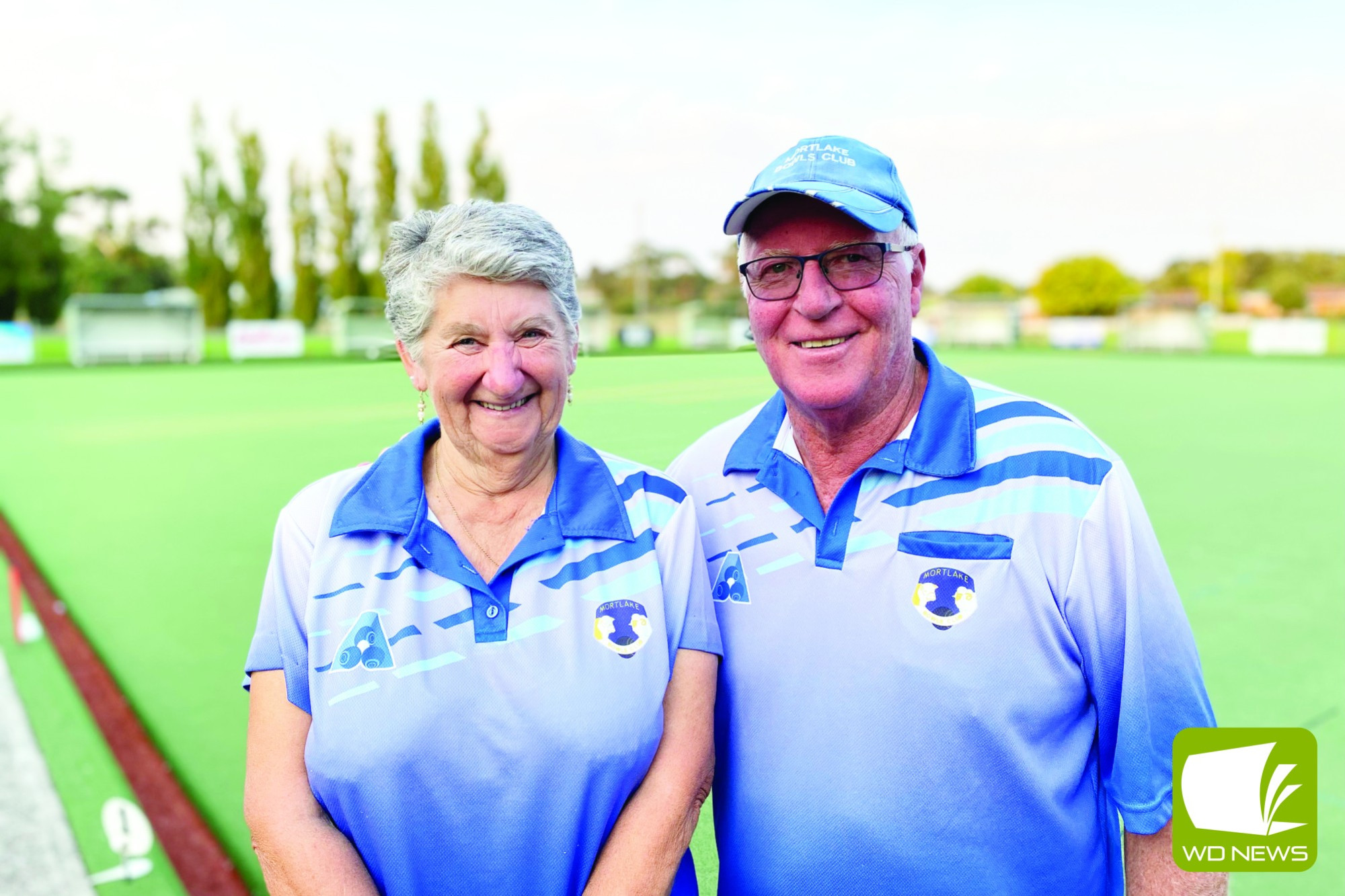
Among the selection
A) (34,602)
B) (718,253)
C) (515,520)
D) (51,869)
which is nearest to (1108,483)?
(515,520)

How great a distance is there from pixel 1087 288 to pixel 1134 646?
52.1 meters

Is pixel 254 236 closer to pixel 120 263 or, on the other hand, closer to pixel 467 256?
pixel 120 263

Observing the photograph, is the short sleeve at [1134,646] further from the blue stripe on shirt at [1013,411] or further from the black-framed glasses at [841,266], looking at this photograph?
the black-framed glasses at [841,266]

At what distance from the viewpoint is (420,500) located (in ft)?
5.65

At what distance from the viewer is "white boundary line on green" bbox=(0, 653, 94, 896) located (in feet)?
9.50

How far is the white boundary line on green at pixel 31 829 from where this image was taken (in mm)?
2896

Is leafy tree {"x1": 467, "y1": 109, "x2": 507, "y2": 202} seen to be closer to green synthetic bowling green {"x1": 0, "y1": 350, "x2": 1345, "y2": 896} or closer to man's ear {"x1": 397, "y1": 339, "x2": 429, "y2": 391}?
green synthetic bowling green {"x1": 0, "y1": 350, "x2": 1345, "y2": 896}

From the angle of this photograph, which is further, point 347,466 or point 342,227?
point 342,227

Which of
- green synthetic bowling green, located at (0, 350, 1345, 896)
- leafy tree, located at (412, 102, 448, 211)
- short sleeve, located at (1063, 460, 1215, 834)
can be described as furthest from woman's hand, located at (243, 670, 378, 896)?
leafy tree, located at (412, 102, 448, 211)

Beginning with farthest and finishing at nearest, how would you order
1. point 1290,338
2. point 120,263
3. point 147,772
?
1. point 120,263
2. point 1290,338
3. point 147,772

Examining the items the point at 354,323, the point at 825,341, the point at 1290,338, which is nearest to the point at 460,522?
the point at 825,341

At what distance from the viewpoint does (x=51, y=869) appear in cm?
297

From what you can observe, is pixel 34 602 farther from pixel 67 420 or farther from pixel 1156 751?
pixel 67 420

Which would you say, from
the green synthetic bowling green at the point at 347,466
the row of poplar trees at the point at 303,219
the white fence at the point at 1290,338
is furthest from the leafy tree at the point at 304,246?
the white fence at the point at 1290,338
